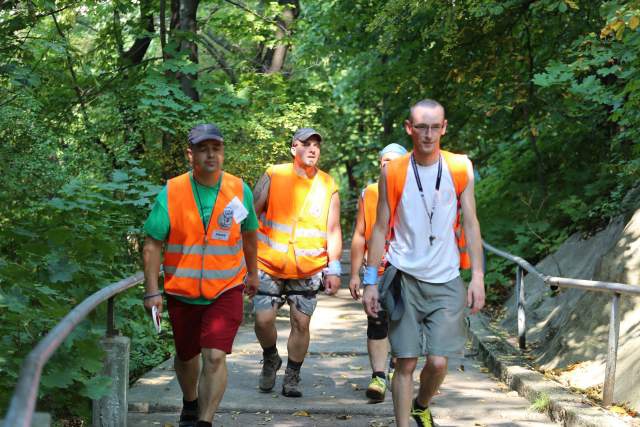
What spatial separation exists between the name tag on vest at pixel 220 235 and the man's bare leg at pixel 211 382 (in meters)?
0.66

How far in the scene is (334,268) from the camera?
7.54m

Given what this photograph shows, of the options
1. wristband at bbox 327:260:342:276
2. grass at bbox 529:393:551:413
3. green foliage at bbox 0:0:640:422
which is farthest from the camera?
wristband at bbox 327:260:342:276

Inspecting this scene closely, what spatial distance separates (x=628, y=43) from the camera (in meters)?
9.20

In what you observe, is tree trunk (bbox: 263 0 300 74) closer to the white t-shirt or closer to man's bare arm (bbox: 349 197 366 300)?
man's bare arm (bbox: 349 197 366 300)

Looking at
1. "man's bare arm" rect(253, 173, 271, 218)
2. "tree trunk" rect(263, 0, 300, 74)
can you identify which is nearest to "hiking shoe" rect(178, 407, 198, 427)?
"man's bare arm" rect(253, 173, 271, 218)

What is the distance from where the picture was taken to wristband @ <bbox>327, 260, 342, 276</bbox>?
7.52 m

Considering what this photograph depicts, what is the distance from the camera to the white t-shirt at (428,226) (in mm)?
5566

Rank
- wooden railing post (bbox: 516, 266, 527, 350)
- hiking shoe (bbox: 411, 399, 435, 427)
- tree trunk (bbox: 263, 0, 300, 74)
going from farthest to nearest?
tree trunk (bbox: 263, 0, 300, 74), wooden railing post (bbox: 516, 266, 527, 350), hiking shoe (bbox: 411, 399, 435, 427)

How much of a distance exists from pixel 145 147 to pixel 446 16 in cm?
436

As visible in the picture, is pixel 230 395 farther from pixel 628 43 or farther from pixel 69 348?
pixel 628 43

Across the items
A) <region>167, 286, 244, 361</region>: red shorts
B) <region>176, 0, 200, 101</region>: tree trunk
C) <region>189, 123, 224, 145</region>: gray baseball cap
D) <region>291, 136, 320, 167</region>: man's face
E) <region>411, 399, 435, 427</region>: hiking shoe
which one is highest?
<region>176, 0, 200, 101</region>: tree trunk

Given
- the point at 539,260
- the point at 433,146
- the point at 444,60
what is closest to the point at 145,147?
the point at 444,60

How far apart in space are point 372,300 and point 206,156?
1.31 m

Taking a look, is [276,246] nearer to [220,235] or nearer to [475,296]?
[220,235]
